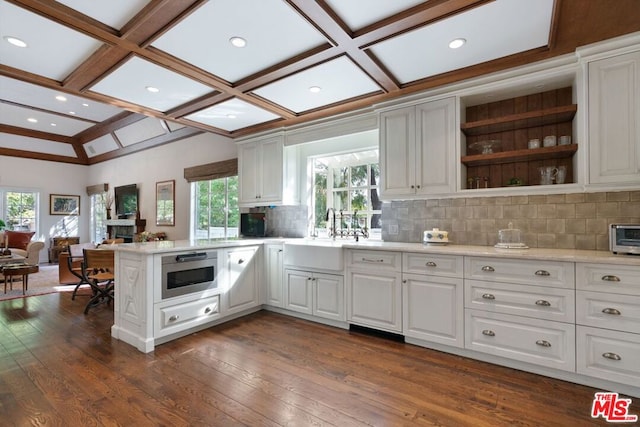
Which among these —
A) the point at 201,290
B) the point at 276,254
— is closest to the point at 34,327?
the point at 201,290

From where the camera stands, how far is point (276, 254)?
384cm

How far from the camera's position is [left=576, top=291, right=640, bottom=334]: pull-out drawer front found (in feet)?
6.59

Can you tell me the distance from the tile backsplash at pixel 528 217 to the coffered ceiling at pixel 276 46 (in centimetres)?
121

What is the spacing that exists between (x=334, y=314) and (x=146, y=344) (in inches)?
71.2

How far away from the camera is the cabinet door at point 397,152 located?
10.4ft

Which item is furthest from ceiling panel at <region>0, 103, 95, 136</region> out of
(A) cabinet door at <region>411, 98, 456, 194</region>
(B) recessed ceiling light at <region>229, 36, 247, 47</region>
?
(A) cabinet door at <region>411, 98, 456, 194</region>

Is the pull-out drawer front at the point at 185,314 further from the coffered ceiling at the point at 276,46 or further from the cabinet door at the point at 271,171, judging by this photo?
the coffered ceiling at the point at 276,46

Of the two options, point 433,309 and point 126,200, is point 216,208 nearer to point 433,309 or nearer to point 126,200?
point 126,200

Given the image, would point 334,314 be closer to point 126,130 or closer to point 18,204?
point 126,130

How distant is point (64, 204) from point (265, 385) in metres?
9.47

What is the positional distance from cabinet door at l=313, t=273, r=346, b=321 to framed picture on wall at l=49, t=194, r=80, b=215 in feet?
28.9

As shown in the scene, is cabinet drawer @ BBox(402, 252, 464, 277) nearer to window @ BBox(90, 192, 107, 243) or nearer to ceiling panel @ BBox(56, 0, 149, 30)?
ceiling panel @ BBox(56, 0, 149, 30)

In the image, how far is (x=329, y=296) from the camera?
3369 mm

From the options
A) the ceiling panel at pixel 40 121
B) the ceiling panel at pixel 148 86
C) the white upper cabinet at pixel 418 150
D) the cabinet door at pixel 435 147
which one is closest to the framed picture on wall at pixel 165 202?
the ceiling panel at pixel 40 121
